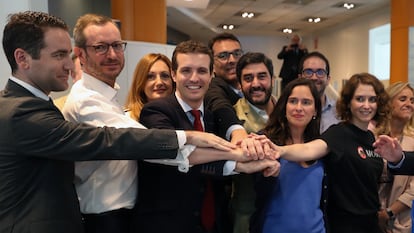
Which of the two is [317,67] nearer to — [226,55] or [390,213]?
[226,55]

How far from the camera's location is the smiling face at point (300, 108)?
2125 mm

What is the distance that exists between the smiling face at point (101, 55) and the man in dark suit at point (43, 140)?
22 centimetres

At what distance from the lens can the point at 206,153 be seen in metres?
1.63

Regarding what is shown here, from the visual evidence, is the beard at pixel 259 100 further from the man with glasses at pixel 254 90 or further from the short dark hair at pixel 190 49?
the short dark hair at pixel 190 49

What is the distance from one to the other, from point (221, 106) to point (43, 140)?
0.93m

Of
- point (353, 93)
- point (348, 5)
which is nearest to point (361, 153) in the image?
point (353, 93)

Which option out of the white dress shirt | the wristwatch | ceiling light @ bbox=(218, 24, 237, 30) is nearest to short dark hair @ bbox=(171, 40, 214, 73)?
the white dress shirt

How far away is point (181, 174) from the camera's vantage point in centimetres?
173

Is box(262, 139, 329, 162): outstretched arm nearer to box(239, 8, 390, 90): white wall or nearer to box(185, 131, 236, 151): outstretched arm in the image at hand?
box(185, 131, 236, 151): outstretched arm

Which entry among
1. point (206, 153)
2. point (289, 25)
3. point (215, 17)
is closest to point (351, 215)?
point (206, 153)

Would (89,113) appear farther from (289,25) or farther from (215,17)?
(289,25)

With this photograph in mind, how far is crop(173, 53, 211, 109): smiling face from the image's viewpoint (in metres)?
1.79

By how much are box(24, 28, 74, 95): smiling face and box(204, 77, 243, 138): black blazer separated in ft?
2.50

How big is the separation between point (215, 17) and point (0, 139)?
10.2 meters
